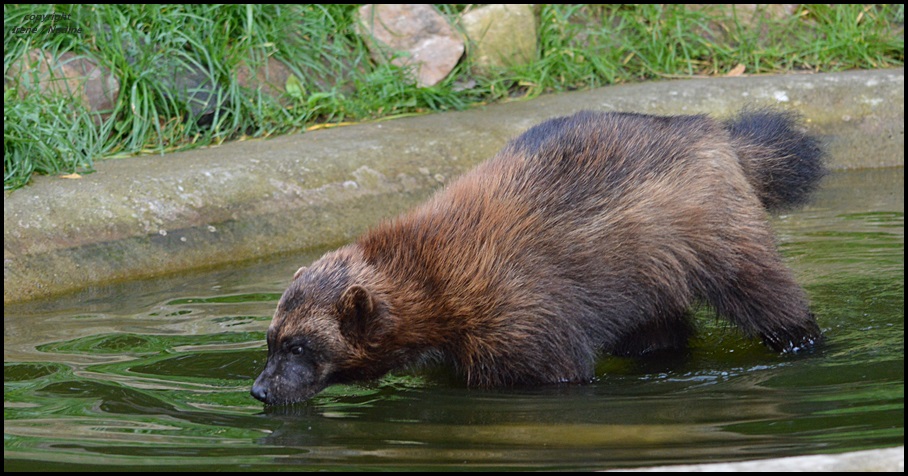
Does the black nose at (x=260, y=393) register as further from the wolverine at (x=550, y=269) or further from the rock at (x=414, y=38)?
the rock at (x=414, y=38)

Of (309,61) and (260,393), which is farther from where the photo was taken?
(309,61)

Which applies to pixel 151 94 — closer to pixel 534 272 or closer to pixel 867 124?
pixel 534 272

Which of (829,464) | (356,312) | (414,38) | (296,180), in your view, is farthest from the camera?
(414,38)

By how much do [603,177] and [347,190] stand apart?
312 cm

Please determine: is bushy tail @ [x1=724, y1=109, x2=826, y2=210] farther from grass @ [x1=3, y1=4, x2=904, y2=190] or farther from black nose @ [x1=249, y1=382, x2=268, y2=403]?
grass @ [x1=3, y1=4, x2=904, y2=190]

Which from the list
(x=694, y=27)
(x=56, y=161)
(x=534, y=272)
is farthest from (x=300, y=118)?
(x=534, y=272)

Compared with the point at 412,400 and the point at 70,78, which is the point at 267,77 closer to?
the point at 70,78

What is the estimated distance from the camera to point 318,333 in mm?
4242

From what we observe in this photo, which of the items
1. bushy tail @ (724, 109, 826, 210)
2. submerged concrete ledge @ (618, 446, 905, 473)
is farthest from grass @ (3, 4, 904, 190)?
submerged concrete ledge @ (618, 446, 905, 473)

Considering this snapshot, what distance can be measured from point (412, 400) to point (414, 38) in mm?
5906

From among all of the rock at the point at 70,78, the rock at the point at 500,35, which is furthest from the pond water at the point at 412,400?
the rock at the point at 500,35

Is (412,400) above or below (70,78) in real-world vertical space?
below

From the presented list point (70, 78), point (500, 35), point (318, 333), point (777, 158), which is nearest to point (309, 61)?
point (500, 35)

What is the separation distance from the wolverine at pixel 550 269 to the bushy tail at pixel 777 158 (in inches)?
7.0
